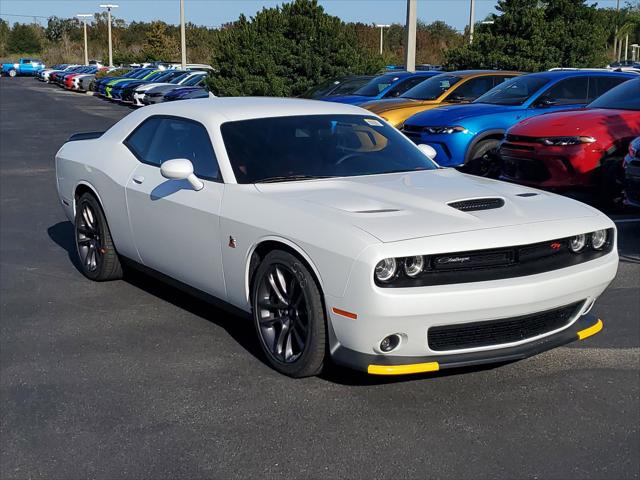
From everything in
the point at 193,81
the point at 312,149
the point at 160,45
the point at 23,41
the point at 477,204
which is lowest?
the point at 477,204

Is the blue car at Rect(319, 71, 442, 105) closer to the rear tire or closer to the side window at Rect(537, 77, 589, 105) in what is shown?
the side window at Rect(537, 77, 589, 105)

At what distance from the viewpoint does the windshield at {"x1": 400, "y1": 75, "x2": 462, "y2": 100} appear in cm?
1370

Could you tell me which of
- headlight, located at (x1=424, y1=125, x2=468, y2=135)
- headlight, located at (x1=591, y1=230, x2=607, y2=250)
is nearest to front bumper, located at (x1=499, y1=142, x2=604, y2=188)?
headlight, located at (x1=424, y1=125, x2=468, y2=135)

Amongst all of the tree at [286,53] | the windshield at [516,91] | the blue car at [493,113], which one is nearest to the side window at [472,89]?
the windshield at [516,91]

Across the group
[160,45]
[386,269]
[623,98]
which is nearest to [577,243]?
[386,269]

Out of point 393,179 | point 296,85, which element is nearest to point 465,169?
point 393,179

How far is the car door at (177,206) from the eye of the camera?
4961mm

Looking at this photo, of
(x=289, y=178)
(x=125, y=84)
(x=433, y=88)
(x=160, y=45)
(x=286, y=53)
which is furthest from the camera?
(x=160, y=45)

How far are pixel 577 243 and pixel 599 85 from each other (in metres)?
7.88

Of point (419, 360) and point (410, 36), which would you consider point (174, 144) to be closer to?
point (419, 360)

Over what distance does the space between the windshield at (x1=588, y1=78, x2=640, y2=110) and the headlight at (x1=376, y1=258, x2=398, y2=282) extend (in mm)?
6532

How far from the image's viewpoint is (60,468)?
351 cm

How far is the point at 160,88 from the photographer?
28.0 metres

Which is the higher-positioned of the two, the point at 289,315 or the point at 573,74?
the point at 573,74
